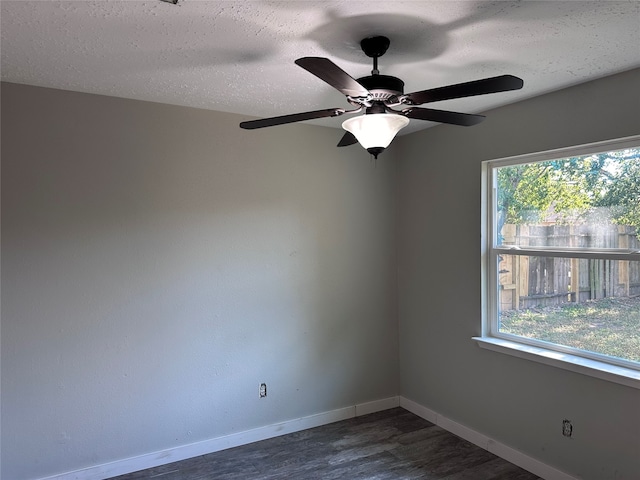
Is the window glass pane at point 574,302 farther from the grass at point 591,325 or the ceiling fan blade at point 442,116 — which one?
the ceiling fan blade at point 442,116

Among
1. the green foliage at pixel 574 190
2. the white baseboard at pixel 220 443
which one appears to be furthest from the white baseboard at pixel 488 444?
the green foliage at pixel 574 190

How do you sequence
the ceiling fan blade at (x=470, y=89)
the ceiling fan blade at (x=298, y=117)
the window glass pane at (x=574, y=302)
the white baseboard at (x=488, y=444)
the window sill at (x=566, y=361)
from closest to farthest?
1. the ceiling fan blade at (x=470, y=89)
2. the ceiling fan blade at (x=298, y=117)
3. the window sill at (x=566, y=361)
4. the window glass pane at (x=574, y=302)
5. the white baseboard at (x=488, y=444)

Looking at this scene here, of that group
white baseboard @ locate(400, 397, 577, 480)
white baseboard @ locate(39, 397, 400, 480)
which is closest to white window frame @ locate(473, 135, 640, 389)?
white baseboard @ locate(400, 397, 577, 480)

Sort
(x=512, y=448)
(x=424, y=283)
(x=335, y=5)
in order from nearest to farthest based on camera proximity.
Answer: (x=335, y=5) → (x=512, y=448) → (x=424, y=283)

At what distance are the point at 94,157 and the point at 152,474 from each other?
2116 millimetres

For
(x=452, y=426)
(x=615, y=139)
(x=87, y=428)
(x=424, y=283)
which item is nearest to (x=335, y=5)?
(x=615, y=139)

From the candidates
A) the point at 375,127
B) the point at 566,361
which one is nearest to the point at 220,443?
the point at 566,361

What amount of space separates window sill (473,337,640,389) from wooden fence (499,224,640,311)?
28 centimetres

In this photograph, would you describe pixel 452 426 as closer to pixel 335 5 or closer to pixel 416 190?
pixel 416 190

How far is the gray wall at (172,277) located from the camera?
→ 2.62m

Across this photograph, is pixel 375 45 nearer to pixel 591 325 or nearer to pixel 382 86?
pixel 382 86

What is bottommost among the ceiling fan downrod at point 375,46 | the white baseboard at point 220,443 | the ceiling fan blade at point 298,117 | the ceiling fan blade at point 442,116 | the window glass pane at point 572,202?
the white baseboard at point 220,443

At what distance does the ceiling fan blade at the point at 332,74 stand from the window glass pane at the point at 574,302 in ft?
6.27

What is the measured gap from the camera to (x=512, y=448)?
2955 mm
